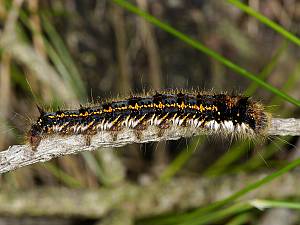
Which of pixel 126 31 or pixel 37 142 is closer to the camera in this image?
pixel 37 142

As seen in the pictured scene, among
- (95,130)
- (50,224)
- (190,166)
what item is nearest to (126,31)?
(190,166)

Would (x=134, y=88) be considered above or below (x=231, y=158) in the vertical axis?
above

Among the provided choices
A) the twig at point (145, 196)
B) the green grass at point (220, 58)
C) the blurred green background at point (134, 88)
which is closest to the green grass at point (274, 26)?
the green grass at point (220, 58)

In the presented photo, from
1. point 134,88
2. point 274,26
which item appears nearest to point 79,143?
point 274,26

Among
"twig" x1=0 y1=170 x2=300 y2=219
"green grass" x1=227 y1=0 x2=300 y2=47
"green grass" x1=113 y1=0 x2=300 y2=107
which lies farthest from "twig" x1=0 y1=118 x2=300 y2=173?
"twig" x1=0 y1=170 x2=300 y2=219

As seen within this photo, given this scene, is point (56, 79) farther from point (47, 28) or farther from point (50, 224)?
point (50, 224)

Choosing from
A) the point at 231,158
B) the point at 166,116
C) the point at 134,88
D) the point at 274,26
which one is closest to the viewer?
the point at 274,26

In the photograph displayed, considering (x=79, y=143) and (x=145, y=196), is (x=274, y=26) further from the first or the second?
(x=145, y=196)
